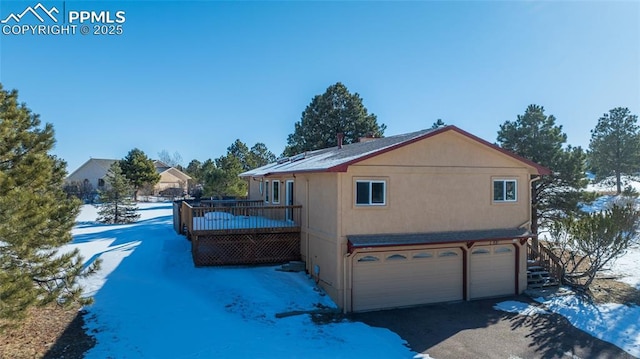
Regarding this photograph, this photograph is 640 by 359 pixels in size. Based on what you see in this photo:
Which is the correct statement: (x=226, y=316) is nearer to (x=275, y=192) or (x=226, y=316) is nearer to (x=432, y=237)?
(x=432, y=237)

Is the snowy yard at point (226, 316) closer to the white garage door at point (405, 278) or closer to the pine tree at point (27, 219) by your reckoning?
the white garage door at point (405, 278)

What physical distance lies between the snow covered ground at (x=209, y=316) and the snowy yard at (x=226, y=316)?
25 millimetres

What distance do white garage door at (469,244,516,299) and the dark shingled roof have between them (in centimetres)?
60

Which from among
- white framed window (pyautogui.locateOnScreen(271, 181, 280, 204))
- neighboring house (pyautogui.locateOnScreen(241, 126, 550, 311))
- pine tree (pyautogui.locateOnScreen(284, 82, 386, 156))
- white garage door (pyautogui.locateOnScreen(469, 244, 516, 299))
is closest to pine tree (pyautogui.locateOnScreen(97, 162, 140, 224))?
white framed window (pyautogui.locateOnScreen(271, 181, 280, 204))

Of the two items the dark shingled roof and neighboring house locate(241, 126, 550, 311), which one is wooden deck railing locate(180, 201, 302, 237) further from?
the dark shingled roof

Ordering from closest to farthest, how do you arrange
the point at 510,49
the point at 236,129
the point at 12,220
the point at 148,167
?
the point at 12,220
the point at 510,49
the point at 148,167
the point at 236,129

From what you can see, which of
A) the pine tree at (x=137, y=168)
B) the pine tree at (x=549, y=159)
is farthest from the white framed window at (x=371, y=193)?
the pine tree at (x=137, y=168)

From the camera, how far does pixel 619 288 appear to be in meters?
15.8

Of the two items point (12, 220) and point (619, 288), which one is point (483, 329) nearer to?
point (619, 288)

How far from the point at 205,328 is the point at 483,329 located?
770cm

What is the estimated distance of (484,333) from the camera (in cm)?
1053

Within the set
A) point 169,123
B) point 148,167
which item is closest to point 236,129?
point 148,167

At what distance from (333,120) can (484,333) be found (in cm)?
2659

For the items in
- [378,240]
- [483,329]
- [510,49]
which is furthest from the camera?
[510,49]
